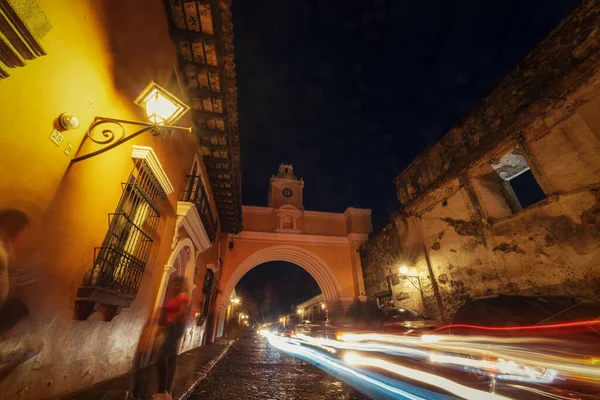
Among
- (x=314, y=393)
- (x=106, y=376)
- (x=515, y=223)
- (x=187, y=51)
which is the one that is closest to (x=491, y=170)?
(x=515, y=223)

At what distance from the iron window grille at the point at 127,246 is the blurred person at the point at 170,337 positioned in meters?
0.89

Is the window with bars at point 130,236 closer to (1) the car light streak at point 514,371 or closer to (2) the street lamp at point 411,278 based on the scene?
(1) the car light streak at point 514,371

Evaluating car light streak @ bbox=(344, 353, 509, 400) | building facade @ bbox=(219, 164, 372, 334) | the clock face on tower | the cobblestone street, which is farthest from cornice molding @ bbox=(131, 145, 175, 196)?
the clock face on tower

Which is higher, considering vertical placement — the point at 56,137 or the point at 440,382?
the point at 56,137

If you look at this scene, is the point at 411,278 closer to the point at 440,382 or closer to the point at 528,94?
the point at 440,382

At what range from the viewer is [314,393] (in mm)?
3381

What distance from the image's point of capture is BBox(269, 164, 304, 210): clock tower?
20280 mm

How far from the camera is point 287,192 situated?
20859 millimetres

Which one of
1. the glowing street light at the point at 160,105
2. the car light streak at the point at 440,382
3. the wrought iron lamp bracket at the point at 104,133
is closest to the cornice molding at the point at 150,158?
the wrought iron lamp bracket at the point at 104,133

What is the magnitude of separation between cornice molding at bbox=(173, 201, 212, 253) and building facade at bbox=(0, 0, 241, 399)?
0.44m

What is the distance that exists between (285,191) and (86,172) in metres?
18.1

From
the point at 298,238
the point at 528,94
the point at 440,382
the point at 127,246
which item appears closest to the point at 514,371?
the point at 440,382

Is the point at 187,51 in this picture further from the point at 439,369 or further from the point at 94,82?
the point at 439,369

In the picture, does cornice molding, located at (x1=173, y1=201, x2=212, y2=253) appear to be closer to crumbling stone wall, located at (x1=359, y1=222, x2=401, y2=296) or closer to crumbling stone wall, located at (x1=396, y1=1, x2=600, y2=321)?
crumbling stone wall, located at (x1=396, y1=1, x2=600, y2=321)
